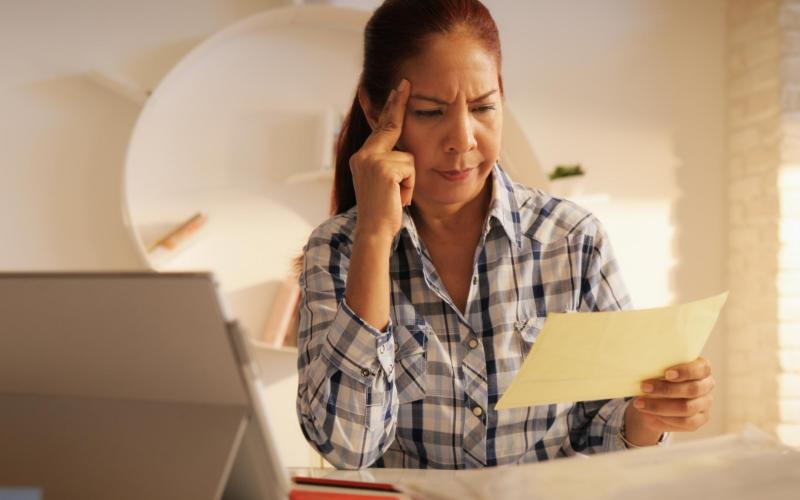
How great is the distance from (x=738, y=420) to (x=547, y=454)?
1.99 m

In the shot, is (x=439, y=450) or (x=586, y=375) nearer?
(x=586, y=375)

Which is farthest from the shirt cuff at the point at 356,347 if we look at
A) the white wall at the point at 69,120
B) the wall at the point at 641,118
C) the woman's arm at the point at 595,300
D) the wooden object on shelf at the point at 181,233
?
the wall at the point at 641,118

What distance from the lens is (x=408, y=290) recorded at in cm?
110

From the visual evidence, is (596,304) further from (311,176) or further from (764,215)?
(764,215)

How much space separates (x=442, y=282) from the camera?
44.0 inches

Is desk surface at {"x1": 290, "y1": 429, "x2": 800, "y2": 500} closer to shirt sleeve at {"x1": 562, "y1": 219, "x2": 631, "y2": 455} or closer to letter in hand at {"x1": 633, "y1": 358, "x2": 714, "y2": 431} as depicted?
letter in hand at {"x1": 633, "y1": 358, "x2": 714, "y2": 431}

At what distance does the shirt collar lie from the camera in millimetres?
1103

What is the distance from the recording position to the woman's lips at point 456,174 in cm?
108

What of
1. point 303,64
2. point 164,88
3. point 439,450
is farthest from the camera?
point 303,64

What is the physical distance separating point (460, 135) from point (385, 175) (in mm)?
124

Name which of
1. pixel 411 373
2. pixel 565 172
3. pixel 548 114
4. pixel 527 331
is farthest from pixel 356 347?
pixel 548 114

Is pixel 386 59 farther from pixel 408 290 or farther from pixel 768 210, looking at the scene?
pixel 768 210

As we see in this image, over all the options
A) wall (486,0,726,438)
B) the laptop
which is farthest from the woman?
wall (486,0,726,438)

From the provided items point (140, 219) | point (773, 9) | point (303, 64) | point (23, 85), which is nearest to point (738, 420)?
point (773, 9)
